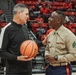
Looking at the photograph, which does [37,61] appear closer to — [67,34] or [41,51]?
[41,51]

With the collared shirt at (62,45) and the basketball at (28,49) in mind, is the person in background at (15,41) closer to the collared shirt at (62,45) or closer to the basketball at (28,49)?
the basketball at (28,49)

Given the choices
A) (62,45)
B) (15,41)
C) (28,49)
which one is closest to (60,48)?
(62,45)

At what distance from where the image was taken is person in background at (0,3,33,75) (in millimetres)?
3277

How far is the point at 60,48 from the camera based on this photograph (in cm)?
335

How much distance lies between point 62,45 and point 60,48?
1.8 inches

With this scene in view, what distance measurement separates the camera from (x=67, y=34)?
3326 millimetres

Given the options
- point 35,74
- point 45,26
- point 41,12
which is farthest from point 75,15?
point 35,74

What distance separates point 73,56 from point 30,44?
532mm

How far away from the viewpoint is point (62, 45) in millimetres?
3336

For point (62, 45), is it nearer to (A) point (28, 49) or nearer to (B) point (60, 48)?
(B) point (60, 48)

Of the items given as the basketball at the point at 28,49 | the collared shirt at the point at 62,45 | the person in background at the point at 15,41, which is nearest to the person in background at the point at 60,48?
the collared shirt at the point at 62,45

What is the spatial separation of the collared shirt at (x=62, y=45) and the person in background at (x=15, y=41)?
0.33 metres

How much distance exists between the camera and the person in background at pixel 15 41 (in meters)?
3.28

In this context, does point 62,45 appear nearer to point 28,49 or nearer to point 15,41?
point 28,49
